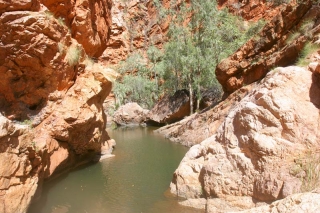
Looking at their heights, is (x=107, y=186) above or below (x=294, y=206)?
below

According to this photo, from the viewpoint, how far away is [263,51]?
16625 mm

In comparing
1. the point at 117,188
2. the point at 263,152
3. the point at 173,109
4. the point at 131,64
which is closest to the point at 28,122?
the point at 117,188

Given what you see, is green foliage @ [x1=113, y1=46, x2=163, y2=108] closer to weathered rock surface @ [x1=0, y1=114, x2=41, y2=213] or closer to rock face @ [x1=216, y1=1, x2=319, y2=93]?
rock face @ [x1=216, y1=1, x2=319, y2=93]

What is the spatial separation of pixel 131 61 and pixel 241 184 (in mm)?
42009

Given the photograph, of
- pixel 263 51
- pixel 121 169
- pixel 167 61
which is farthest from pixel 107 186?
pixel 167 61

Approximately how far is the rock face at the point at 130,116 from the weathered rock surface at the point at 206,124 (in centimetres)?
1202

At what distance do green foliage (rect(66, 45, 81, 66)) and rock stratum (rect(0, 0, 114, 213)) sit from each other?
43 millimetres

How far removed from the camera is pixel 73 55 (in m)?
12.1

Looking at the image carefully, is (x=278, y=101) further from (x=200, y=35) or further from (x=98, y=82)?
(x=200, y=35)

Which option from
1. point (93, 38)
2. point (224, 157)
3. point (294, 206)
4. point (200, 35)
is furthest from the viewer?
A: point (200, 35)

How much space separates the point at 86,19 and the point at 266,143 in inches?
398

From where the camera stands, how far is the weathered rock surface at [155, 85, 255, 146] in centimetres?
1684

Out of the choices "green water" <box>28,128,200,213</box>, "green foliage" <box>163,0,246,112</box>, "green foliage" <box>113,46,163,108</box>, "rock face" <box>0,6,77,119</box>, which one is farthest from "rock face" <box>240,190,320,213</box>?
"green foliage" <box>113,46,163,108</box>

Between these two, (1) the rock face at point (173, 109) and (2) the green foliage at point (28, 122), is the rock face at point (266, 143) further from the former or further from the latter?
(1) the rock face at point (173, 109)
